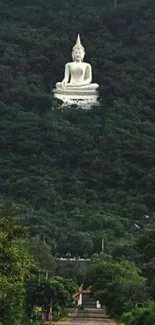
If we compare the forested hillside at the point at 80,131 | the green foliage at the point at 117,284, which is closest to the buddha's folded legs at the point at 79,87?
the forested hillside at the point at 80,131

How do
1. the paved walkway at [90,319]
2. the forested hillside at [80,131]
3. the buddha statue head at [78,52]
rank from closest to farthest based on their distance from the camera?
the paved walkway at [90,319], the forested hillside at [80,131], the buddha statue head at [78,52]

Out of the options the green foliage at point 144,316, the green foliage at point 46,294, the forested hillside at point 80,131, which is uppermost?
the forested hillside at point 80,131

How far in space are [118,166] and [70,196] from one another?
3069 millimetres

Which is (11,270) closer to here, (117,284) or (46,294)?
(46,294)

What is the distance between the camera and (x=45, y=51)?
2370 inches

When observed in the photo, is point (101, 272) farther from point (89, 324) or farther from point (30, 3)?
point (30, 3)

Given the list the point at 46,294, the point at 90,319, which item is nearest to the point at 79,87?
the point at 90,319

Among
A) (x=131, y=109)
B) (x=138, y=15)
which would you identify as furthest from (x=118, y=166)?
(x=138, y=15)

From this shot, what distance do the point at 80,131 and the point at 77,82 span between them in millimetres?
4932

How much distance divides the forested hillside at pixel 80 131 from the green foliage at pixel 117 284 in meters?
4.80

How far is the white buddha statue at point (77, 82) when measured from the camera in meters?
54.8

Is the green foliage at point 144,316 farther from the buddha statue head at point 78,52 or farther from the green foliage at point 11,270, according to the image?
the buddha statue head at point 78,52

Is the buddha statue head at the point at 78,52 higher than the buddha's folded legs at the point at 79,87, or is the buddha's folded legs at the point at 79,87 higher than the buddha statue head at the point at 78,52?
the buddha statue head at the point at 78,52

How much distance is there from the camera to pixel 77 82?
183 feet
